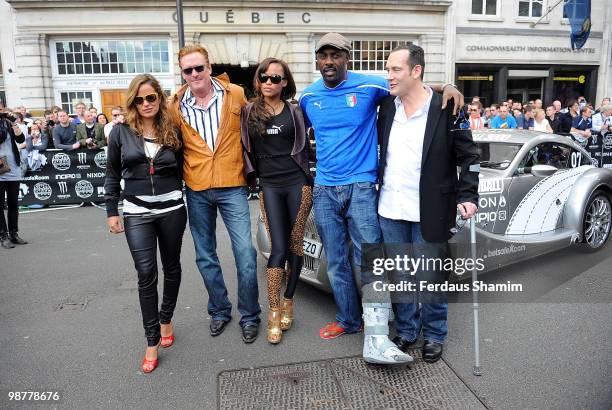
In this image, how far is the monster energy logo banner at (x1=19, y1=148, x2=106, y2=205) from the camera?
9.76 m

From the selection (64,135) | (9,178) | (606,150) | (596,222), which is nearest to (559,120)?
(606,150)

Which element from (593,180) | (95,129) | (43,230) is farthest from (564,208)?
(95,129)

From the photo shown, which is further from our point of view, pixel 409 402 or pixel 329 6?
pixel 329 6

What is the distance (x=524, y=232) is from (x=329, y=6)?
47.1 feet

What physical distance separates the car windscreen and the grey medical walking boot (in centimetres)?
242

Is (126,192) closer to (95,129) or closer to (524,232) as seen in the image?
(524,232)

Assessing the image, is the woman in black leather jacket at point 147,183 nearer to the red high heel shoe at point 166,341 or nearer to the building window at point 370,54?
the red high heel shoe at point 166,341

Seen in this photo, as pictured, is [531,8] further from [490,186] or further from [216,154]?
[216,154]

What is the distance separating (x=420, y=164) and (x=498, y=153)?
2.40 metres

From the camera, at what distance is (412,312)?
347 centimetres

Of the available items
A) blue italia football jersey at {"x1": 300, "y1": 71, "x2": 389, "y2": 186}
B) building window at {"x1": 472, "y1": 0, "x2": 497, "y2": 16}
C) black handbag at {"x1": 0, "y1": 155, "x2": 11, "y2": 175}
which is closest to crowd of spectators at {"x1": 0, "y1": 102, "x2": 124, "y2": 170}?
black handbag at {"x1": 0, "y1": 155, "x2": 11, "y2": 175}

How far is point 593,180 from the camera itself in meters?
5.55

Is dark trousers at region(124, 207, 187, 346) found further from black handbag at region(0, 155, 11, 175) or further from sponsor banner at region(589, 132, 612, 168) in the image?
sponsor banner at region(589, 132, 612, 168)

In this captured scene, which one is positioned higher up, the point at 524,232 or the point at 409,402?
the point at 524,232
